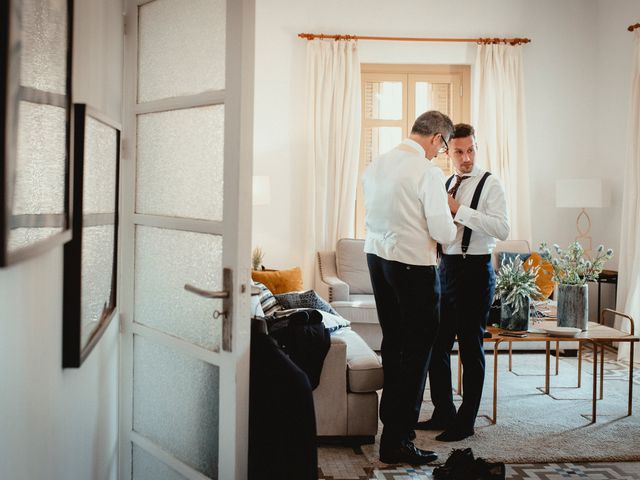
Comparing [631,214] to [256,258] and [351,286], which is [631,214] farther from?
[256,258]

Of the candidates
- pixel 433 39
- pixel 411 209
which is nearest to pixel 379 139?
pixel 433 39

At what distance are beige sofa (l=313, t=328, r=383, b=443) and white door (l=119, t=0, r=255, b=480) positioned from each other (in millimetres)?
1270

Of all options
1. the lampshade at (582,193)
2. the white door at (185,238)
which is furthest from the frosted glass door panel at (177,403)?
the lampshade at (582,193)

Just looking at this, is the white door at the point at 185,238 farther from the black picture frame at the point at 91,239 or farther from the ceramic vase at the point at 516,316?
the ceramic vase at the point at 516,316

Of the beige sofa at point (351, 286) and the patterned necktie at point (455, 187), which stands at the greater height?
the patterned necktie at point (455, 187)

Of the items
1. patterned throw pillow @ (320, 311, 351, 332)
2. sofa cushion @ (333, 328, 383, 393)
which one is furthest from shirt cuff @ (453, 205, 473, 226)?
patterned throw pillow @ (320, 311, 351, 332)

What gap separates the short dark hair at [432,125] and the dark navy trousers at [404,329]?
659 millimetres

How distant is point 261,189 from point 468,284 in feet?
10.1

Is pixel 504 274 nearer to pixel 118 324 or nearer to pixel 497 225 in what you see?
pixel 497 225

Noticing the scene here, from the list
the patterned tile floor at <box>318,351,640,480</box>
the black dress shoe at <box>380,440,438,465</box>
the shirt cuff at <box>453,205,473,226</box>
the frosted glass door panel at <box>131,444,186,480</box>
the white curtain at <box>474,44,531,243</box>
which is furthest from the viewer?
the white curtain at <box>474,44,531,243</box>

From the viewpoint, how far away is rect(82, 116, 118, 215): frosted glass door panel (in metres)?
2.00

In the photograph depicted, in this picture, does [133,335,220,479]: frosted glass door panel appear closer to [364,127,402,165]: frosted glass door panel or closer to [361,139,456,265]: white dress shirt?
[361,139,456,265]: white dress shirt

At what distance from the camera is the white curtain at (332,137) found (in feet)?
23.2

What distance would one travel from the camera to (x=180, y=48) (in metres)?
2.50
